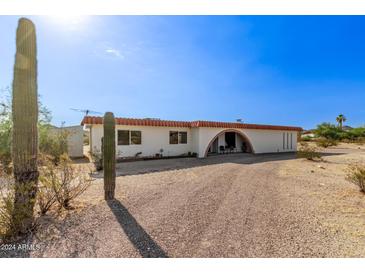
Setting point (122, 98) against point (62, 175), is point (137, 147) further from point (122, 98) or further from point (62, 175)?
point (62, 175)

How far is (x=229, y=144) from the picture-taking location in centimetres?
1942

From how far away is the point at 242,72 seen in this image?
49.0 ft

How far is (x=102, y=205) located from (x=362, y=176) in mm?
7565

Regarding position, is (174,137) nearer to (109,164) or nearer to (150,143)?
(150,143)

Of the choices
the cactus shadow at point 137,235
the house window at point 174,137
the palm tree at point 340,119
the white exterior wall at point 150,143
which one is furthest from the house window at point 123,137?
the palm tree at point 340,119

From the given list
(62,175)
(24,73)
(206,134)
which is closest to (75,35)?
(24,73)

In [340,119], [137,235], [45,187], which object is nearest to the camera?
[137,235]

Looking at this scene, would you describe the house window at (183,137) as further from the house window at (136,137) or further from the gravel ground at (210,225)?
the gravel ground at (210,225)

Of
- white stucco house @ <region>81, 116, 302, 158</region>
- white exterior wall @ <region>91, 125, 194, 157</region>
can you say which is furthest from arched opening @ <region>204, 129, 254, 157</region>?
white exterior wall @ <region>91, 125, 194, 157</region>

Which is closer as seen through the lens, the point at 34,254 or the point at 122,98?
the point at 34,254

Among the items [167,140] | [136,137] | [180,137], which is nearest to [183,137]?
[180,137]

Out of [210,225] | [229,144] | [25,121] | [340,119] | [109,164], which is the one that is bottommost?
[210,225]

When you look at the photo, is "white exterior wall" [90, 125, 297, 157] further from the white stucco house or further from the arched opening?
the arched opening

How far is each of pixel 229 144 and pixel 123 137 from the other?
37.0 ft
